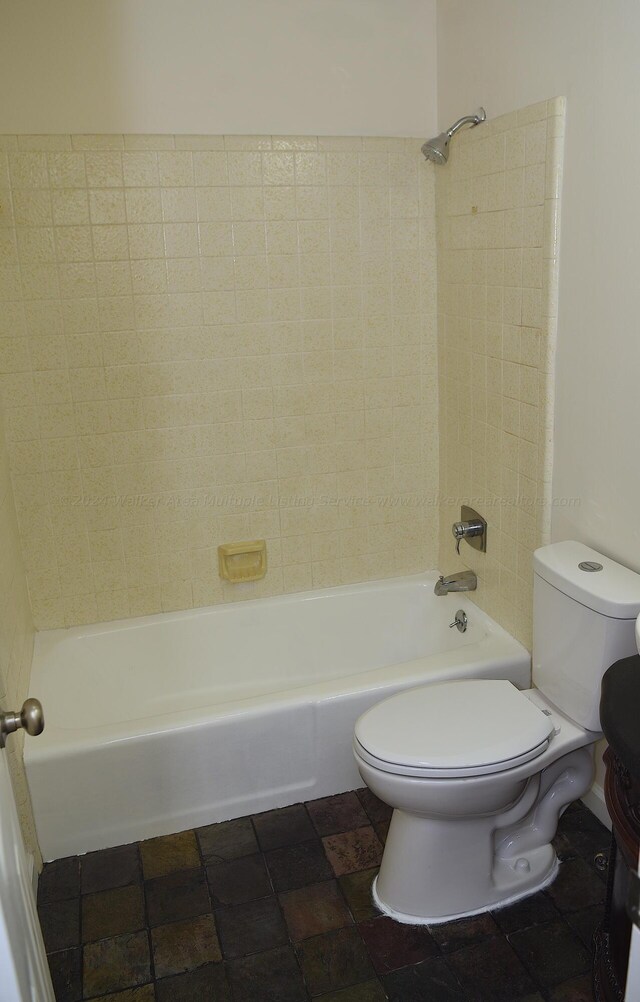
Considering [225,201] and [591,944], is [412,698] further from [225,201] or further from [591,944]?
[225,201]

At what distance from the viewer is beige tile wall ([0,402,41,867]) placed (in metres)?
2.13

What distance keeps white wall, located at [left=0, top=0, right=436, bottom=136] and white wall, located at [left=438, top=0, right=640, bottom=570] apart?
42cm

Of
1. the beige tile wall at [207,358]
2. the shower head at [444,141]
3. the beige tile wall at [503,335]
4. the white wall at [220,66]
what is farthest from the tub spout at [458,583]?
the white wall at [220,66]

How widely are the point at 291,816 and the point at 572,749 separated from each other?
84 cm

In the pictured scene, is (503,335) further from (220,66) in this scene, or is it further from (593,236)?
(220,66)

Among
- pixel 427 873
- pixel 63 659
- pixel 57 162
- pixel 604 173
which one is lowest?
pixel 427 873

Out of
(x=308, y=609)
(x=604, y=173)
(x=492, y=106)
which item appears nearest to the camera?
(x=604, y=173)

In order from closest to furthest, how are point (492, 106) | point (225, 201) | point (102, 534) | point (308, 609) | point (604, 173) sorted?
point (604, 173)
point (492, 106)
point (225, 201)
point (102, 534)
point (308, 609)

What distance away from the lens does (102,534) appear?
2766 mm

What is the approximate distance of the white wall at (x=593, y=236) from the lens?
71.1 inches

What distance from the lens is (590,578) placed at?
6.34 feet

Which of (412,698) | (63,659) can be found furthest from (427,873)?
(63,659)

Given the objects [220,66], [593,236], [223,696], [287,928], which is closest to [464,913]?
[287,928]

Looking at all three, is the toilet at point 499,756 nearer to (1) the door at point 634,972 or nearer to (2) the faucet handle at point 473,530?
(2) the faucet handle at point 473,530
